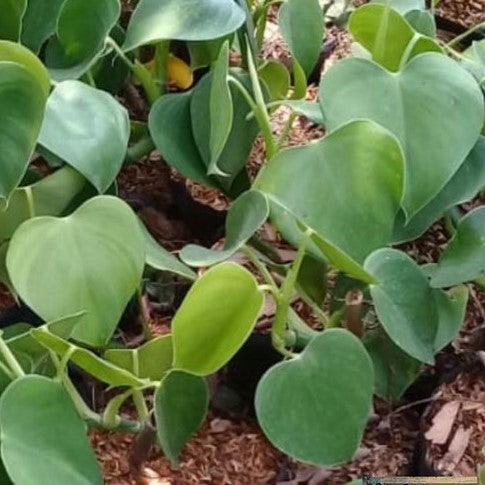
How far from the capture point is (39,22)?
1182mm

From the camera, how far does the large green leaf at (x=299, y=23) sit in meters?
1.21

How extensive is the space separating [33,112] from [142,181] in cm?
53

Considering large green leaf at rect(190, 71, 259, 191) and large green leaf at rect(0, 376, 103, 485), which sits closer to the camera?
large green leaf at rect(0, 376, 103, 485)

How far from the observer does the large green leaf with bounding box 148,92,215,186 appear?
1155mm

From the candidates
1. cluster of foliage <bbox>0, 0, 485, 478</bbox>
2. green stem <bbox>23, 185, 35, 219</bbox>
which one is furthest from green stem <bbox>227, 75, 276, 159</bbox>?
green stem <bbox>23, 185, 35, 219</bbox>

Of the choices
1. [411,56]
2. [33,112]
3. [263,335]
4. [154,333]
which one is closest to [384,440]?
[263,335]

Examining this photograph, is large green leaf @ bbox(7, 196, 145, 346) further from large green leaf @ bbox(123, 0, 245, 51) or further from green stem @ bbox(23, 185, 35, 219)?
large green leaf @ bbox(123, 0, 245, 51)

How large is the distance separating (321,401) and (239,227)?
0.17 meters

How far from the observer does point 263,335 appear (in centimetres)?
122

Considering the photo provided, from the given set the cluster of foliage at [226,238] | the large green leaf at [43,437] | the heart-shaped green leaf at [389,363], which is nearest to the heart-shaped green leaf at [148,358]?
the cluster of foliage at [226,238]

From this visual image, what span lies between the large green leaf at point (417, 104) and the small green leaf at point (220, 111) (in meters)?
0.09

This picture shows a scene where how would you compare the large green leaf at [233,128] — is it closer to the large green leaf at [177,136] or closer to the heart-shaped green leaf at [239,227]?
the large green leaf at [177,136]

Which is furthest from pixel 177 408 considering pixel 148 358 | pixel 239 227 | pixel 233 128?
pixel 233 128

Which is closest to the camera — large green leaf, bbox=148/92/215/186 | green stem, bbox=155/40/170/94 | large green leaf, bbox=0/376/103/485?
large green leaf, bbox=0/376/103/485
